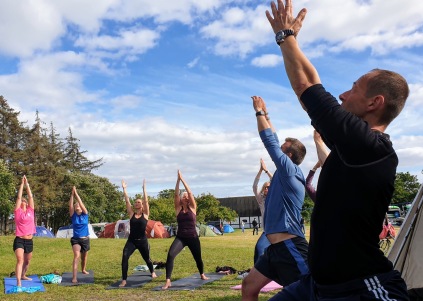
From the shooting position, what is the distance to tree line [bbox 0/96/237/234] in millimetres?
48719

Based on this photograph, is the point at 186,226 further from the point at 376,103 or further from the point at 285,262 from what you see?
the point at 376,103

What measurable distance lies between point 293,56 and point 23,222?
9660mm

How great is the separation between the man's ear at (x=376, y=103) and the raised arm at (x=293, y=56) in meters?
0.29

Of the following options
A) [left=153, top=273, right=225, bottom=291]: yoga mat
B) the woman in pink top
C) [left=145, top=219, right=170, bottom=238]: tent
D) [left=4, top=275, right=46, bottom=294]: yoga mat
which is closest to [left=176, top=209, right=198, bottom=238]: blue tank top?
[left=153, top=273, right=225, bottom=291]: yoga mat

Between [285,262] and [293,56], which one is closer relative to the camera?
[293,56]

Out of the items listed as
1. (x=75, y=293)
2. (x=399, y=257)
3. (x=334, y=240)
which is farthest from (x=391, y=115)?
(x=75, y=293)

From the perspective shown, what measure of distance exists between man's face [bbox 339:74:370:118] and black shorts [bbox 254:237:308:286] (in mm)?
2367

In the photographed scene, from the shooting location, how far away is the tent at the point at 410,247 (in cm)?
614

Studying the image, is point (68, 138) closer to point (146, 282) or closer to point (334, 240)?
point (146, 282)

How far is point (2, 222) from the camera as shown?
150 ft

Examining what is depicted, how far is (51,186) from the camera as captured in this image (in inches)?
2041

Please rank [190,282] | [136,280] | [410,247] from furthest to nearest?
[136,280] → [190,282] → [410,247]

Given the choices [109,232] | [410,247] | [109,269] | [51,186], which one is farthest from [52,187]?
[410,247]

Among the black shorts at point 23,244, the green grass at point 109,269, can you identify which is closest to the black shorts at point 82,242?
the green grass at point 109,269
